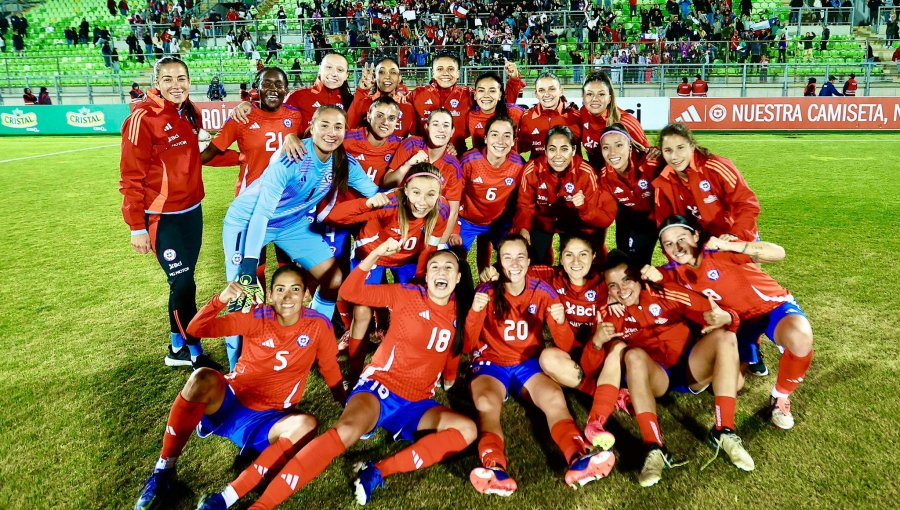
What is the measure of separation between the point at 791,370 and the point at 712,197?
134 cm

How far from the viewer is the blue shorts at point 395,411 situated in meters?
3.36

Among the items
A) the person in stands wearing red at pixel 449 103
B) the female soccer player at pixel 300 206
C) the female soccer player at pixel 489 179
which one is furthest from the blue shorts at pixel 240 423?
the person in stands wearing red at pixel 449 103

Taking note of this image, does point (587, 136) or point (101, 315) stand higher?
point (587, 136)

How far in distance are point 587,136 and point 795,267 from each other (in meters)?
2.77

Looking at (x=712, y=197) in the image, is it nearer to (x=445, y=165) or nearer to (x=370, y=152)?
(x=445, y=165)

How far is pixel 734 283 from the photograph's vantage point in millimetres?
3760

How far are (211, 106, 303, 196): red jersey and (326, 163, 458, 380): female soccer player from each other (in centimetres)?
84

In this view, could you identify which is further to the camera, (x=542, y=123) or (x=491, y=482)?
(x=542, y=123)

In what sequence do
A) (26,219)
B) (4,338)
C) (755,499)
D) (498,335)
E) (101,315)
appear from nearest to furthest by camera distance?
(755,499), (498,335), (4,338), (101,315), (26,219)

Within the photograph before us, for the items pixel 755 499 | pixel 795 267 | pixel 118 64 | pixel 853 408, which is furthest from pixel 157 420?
pixel 118 64

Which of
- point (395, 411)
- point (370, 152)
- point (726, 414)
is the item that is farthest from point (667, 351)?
point (370, 152)

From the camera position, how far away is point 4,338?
4941mm

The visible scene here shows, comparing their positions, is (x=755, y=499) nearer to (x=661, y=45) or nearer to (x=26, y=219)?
(x=26, y=219)

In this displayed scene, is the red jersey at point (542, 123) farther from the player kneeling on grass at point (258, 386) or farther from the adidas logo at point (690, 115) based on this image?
the adidas logo at point (690, 115)
